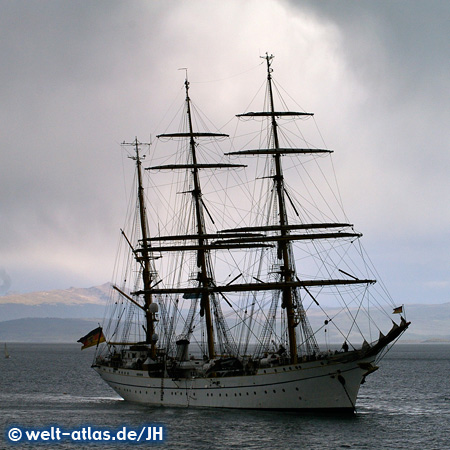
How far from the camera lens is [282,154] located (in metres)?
77.1

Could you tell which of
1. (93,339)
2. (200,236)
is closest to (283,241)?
(200,236)

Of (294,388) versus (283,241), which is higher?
(283,241)

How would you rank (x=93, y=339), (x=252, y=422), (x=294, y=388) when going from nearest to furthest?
(x=252, y=422) → (x=294, y=388) → (x=93, y=339)

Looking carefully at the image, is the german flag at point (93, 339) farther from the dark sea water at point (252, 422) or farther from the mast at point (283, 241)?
the mast at point (283, 241)

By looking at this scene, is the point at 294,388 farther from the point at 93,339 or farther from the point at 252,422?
the point at 93,339

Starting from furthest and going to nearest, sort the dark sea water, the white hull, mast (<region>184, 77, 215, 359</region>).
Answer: mast (<region>184, 77, 215, 359</region>), the white hull, the dark sea water

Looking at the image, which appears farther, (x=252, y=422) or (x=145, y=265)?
(x=145, y=265)

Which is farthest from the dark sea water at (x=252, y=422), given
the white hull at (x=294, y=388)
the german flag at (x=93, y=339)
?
the german flag at (x=93, y=339)

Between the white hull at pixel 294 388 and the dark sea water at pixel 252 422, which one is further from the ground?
the white hull at pixel 294 388

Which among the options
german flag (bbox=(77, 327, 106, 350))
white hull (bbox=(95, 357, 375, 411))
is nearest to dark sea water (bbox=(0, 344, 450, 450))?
white hull (bbox=(95, 357, 375, 411))

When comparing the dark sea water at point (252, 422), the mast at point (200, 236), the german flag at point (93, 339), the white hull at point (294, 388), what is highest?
the mast at point (200, 236)

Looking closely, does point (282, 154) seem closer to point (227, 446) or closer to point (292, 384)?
point (292, 384)

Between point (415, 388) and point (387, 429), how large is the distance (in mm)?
48411

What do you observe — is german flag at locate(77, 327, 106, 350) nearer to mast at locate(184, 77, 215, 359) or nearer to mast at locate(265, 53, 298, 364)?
mast at locate(184, 77, 215, 359)
